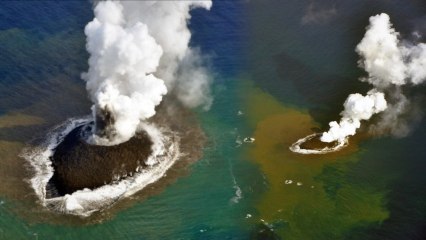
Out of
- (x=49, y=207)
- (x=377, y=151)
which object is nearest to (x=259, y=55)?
(x=377, y=151)

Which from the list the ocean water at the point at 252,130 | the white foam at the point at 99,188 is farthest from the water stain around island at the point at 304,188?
the white foam at the point at 99,188

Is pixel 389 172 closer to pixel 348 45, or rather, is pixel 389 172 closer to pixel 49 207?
pixel 348 45

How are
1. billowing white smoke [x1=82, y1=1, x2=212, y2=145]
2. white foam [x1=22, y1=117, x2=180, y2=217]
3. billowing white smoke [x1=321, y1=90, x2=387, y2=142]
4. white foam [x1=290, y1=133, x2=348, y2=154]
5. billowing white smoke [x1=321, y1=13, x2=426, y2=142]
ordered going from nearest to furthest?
white foam [x1=22, y1=117, x2=180, y2=217] < billowing white smoke [x1=82, y1=1, x2=212, y2=145] < white foam [x1=290, y1=133, x2=348, y2=154] < billowing white smoke [x1=321, y1=90, x2=387, y2=142] < billowing white smoke [x1=321, y1=13, x2=426, y2=142]

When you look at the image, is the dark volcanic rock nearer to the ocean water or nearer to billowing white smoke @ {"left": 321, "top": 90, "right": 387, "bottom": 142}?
the ocean water

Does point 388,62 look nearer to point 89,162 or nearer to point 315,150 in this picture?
point 315,150

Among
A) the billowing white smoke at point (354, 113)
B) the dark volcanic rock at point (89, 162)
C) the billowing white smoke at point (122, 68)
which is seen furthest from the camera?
the billowing white smoke at point (354, 113)

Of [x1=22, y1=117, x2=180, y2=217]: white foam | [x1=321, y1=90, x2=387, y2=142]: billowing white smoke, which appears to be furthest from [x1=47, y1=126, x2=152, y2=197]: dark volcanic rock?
[x1=321, y1=90, x2=387, y2=142]: billowing white smoke

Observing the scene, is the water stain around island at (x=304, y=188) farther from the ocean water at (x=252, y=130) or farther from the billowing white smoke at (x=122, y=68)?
the billowing white smoke at (x=122, y=68)
